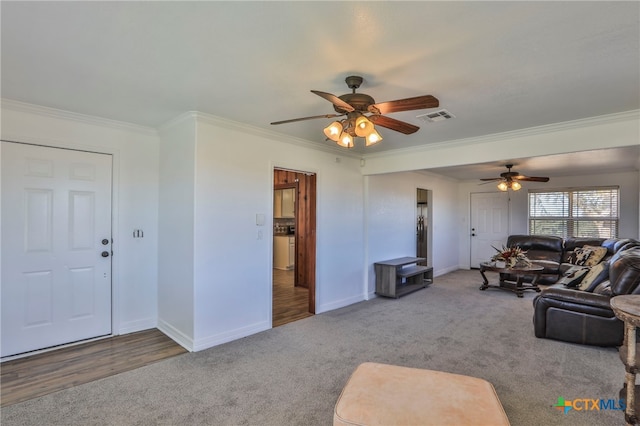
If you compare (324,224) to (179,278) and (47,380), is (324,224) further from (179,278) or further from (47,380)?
(47,380)

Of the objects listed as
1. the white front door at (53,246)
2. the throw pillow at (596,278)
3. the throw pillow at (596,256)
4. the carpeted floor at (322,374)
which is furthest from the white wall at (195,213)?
the throw pillow at (596,256)

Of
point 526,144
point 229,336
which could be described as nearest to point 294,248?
point 229,336

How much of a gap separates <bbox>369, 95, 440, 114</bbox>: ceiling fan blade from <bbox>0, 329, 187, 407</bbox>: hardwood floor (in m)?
2.98

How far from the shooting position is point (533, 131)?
12.3 feet

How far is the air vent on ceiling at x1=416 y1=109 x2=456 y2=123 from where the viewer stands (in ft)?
10.7

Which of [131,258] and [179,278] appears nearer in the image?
[179,278]

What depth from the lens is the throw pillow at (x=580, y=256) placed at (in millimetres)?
5996

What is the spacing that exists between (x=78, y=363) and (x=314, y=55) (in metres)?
3.39

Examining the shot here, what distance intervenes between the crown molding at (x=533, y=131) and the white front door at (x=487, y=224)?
4606mm

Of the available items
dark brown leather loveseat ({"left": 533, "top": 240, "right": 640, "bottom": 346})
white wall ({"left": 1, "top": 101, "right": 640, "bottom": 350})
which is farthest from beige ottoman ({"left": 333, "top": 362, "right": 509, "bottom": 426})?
dark brown leather loveseat ({"left": 533, "top": 240, "right": 640, "bottom": 346})

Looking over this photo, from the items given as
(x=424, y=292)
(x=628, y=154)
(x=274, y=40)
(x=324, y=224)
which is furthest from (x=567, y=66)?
(x=424, y=292)

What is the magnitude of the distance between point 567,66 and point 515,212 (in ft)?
21.2

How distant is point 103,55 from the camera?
7.09 feet

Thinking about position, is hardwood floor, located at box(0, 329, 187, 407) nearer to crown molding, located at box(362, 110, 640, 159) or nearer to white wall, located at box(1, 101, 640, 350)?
white wall, located at box(1, 101, 640, 350)
